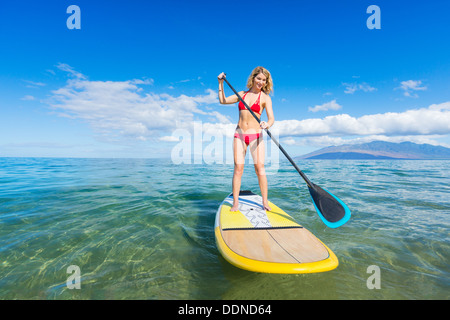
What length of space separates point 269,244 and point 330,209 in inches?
58.8

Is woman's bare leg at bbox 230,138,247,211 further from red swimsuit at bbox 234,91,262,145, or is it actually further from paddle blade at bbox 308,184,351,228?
paddle blade at bbox 308,184,351,228

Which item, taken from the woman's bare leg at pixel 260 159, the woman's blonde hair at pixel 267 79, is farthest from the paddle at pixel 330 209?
the woman's blonde hair at pixel 267 79

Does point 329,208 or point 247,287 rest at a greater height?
point 329,208

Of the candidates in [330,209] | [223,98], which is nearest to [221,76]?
[223,98]

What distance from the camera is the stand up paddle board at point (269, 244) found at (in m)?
2.21

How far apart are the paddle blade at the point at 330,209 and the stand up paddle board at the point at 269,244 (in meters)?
0.54

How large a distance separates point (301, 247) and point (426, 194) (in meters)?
7.53

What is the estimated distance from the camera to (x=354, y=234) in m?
3.84

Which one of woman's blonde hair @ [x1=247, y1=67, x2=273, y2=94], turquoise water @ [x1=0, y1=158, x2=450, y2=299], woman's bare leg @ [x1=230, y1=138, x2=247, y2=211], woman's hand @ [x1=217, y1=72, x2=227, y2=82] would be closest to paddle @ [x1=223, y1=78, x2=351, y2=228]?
turquoise water @ [x1=0, y1=158, x2=450, y2=299]

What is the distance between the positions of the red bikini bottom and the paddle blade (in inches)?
60.4

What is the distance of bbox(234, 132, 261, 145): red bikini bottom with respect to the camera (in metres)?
4.15

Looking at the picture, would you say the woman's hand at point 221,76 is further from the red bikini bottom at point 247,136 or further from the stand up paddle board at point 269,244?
the stand up paddle board at point 269,244
